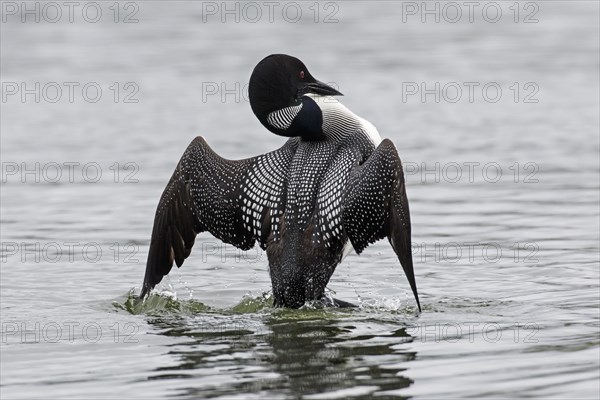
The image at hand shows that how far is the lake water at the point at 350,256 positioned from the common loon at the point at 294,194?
32 centimetres

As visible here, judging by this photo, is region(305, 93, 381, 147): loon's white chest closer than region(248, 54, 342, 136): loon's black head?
No

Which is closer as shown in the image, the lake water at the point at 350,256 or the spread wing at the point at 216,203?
the lake water at the point at 350,256

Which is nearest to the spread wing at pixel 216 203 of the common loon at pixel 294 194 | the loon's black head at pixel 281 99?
the common loon at pixel 294 194

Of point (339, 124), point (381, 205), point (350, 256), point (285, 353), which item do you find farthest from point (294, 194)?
point (350, 256)

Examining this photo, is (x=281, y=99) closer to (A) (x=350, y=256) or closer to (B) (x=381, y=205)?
(B) (x=381, y=205)

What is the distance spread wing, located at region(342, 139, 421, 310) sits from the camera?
7684 millimetres

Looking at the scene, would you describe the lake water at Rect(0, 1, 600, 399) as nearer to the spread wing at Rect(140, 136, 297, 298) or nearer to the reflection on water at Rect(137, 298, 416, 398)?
the reflection on water at Rect(137, 298, 416, 398)

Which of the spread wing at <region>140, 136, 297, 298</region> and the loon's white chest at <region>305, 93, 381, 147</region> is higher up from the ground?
the loon's white chest at <region>305, 93, 381, 147</region>

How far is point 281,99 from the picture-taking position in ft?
26.9

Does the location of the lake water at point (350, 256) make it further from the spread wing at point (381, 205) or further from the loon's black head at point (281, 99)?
the loon's black head at point (281, 99)

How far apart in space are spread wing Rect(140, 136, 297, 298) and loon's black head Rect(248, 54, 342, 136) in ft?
0.98

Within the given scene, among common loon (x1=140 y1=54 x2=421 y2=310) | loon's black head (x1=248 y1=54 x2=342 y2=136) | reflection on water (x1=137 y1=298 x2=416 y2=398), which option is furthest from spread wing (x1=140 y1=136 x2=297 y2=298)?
reflection on water (x1=137 y1=298 x2=416 y2=398)

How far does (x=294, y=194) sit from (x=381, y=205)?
66cm

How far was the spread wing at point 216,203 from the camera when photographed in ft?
27.6
